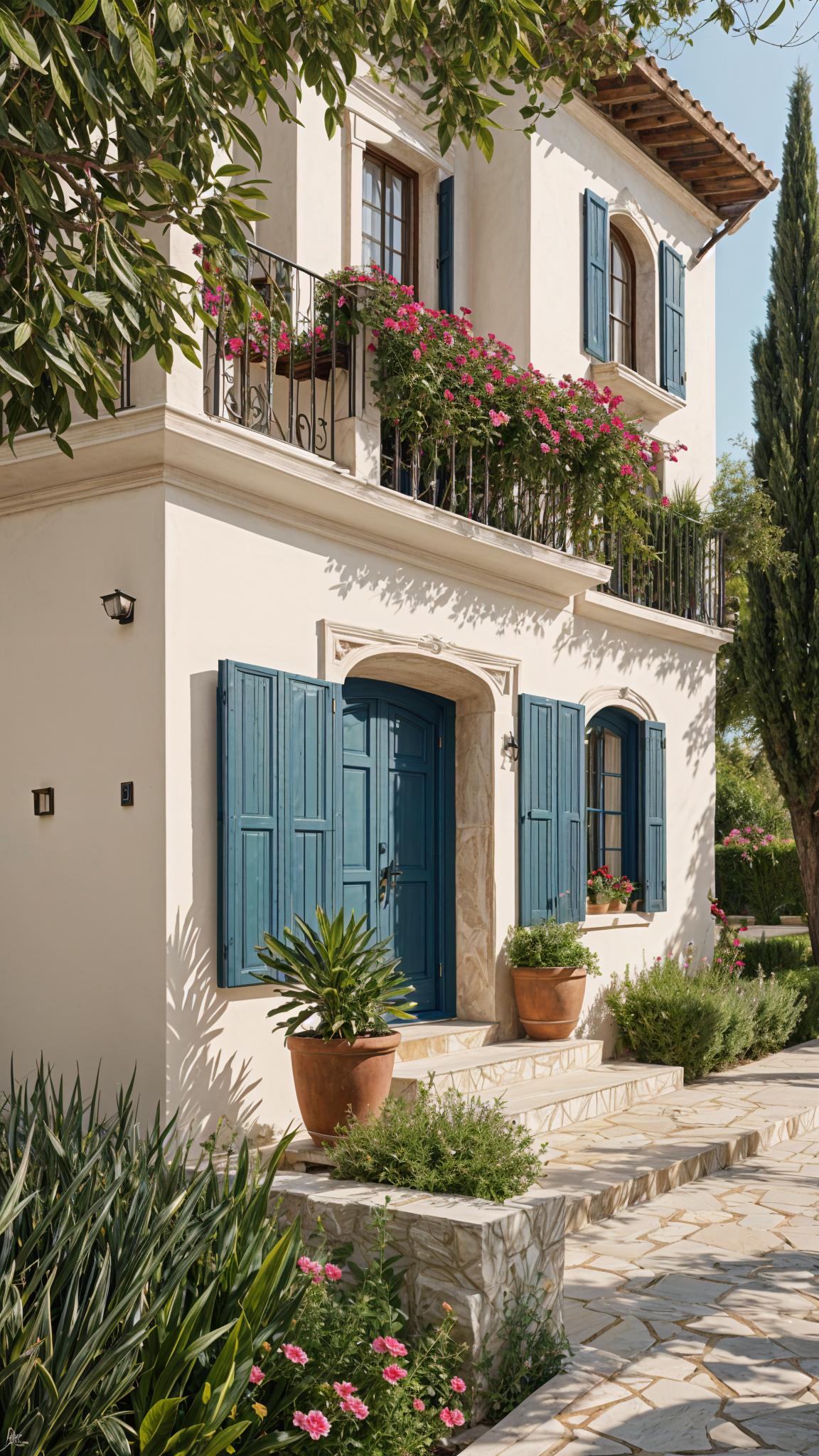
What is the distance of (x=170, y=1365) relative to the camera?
299 cm

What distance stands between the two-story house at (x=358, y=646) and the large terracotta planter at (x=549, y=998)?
0.13 metres

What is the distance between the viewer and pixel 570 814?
9.41m

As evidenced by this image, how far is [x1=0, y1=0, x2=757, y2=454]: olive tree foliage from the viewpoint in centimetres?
365

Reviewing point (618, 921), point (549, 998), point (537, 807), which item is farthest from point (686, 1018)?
point (537, 807)

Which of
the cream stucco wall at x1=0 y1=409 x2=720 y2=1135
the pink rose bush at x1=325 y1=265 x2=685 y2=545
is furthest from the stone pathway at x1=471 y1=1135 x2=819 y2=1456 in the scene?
the pink rose bush at x1=325 y1=265 x2=685 y2=545

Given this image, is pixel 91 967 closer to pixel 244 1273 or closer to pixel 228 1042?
pixel 228 1042

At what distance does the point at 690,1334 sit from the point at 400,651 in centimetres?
448

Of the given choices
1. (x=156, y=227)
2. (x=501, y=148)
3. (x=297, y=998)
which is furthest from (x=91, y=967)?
(x=501, y=148)

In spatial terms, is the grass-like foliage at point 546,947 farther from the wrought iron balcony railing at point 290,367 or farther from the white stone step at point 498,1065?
the wrought iron balcony railing at point 290,367

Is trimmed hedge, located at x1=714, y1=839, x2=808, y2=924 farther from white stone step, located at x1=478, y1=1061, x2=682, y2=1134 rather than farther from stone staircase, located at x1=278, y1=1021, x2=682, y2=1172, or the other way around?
stone staircase, located at x1=278, y1=1021, x2=682, y2=1172

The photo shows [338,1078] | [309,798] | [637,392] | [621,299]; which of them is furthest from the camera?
[621,299]

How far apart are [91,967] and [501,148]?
7550mm

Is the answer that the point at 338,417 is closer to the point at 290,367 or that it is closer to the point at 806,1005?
the point at 290,367

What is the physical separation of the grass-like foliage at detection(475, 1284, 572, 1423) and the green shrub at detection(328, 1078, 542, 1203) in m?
0.36
